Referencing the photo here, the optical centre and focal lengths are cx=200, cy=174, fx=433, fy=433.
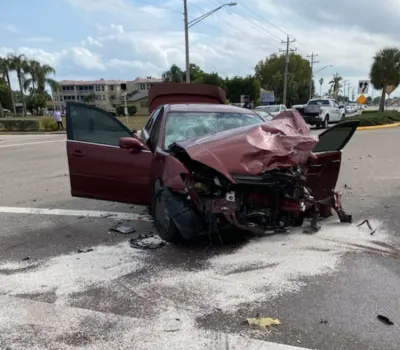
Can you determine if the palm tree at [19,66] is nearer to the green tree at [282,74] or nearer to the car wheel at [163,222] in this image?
the green tree at [282,74]

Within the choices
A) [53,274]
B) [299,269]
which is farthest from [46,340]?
[299,269]

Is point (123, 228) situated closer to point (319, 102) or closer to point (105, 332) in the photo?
point (105, 332)

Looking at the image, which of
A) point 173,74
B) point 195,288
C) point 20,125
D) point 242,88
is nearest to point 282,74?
point 242,88

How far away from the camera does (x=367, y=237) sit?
5293 millimetres

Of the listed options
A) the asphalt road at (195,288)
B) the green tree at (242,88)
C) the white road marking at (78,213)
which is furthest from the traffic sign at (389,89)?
the green tree at (242,88)

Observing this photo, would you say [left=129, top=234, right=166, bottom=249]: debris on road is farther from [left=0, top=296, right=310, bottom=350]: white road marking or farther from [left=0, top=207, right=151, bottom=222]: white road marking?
[left=0, top=296, right=310, bottom=350]: white road marking

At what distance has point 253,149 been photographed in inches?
180

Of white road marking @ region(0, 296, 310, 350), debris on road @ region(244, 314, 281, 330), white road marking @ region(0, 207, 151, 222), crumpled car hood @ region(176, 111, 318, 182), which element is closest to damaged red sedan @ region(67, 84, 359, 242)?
crumpled car hood @ region(176, 111, 318, 182)

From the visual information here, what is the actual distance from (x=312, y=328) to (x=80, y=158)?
4.13 m

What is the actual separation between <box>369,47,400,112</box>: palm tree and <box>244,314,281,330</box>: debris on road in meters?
37.9

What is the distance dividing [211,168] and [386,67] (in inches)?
1465

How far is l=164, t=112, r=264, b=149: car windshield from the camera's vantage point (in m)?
5.91

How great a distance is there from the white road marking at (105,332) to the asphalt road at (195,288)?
0.04ft

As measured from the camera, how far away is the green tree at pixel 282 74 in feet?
297
